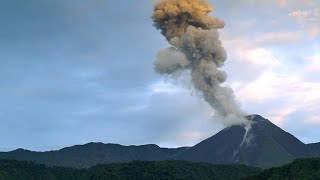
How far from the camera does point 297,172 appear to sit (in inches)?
6265

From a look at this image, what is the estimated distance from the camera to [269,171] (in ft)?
559

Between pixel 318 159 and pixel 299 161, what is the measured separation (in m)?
5.85

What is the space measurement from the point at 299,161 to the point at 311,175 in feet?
52.1

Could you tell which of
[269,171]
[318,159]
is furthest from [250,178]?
[318,159]

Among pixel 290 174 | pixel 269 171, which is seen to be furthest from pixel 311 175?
pixel 269 171

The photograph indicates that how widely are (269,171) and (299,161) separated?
1014 cm

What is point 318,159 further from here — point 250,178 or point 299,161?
point 250,178

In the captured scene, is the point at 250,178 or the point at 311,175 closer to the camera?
the point at 311,175

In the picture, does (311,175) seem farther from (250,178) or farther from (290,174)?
(250,178)

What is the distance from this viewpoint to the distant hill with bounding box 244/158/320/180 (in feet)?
500

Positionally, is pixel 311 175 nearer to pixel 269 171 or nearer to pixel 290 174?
pixel 290 174

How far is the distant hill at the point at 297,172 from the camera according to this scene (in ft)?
500

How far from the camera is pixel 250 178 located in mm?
172000

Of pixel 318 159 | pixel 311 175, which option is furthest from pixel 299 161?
pixel 311 175
